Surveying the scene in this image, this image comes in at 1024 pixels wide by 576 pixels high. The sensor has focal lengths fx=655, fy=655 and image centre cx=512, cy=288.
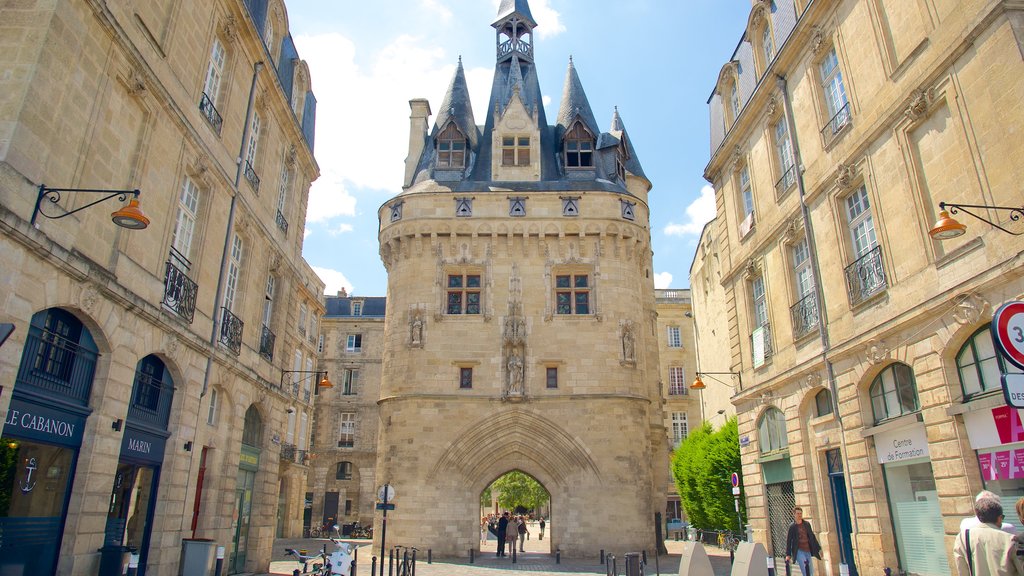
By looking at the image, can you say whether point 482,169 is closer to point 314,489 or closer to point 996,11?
point 996,11

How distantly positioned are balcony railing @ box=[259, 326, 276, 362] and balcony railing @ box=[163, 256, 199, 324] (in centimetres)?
322

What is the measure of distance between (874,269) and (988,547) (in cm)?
625

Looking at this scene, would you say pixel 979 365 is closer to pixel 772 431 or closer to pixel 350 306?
pixel 772 431

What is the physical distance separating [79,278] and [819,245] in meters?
10.3

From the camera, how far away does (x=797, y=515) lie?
900cm

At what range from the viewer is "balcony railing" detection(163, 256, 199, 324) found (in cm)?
927

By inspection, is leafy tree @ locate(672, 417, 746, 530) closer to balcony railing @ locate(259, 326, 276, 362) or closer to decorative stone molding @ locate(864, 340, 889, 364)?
decorative stone molding @ locate(864, 340, 889, 364)

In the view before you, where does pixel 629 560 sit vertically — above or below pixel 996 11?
below

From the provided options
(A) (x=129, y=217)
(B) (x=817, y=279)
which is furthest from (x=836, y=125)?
(A) (x=129, y=217)

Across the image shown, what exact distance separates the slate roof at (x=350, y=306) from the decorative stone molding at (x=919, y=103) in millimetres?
30962

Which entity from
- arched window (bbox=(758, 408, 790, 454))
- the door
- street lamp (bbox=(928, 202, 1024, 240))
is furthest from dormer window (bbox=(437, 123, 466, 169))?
street lamp (bbox=(928, 202, 1024, 240))

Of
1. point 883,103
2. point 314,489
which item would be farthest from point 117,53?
point 314,489

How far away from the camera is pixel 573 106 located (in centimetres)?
2291

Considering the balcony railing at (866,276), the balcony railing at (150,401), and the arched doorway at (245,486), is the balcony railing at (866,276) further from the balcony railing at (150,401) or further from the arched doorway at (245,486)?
the arched doorway at (245,486)
